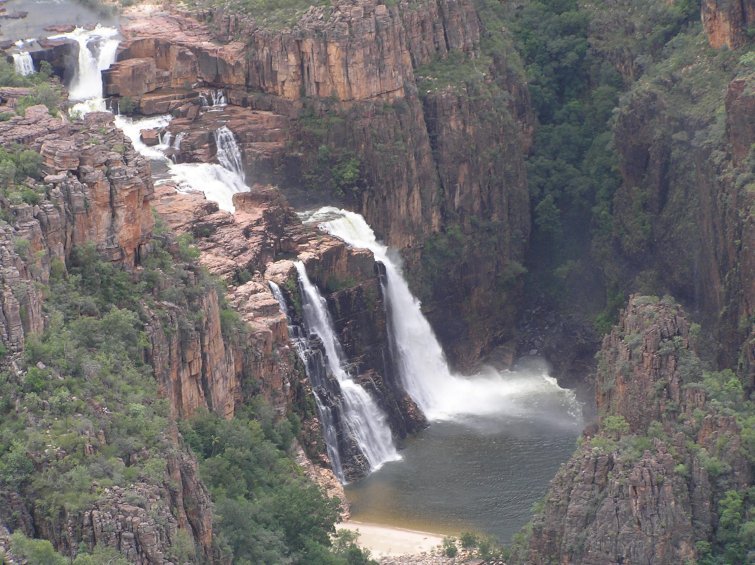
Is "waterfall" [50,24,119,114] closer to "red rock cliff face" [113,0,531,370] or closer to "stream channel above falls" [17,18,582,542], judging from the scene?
"stream channel above falls" [17,18,582,542]

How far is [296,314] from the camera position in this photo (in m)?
86.8

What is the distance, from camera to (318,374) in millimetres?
86688

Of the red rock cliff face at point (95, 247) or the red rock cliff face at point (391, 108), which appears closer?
the red rock cliff face at point (95, 247)

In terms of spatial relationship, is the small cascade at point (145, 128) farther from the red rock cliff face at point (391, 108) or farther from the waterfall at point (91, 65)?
the waterfall at point (91, 65)

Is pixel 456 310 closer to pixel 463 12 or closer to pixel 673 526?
pixel 463 12

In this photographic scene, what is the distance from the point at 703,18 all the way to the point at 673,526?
36571 mm

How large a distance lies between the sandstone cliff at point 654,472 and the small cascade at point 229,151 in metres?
23.8

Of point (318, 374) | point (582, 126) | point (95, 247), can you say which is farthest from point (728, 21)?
point (95, 247)

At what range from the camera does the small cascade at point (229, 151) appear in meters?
95.1

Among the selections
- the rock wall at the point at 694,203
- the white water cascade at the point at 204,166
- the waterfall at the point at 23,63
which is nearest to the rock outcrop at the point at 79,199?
the white water cascade at the point at 204,166

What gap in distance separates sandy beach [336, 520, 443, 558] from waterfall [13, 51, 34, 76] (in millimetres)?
26848

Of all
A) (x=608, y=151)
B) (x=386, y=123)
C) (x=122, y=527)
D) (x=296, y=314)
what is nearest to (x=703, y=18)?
(x=608, y=151)

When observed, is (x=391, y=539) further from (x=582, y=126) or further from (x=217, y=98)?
(x=582, y=126)

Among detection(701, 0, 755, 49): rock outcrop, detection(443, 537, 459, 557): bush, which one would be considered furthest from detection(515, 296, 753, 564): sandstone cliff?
detection(701, 0, 755, 49): rock outcrop
